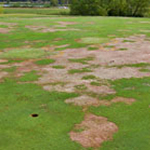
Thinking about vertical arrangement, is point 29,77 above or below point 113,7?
below

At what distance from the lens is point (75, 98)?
6367 mm

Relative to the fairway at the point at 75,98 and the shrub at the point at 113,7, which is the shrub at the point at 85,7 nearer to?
the shrub at the point at 113,7

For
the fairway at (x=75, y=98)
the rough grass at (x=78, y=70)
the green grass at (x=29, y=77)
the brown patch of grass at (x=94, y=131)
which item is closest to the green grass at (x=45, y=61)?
the fairway at (x=75, y=98)

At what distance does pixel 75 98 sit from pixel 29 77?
7.79 feet

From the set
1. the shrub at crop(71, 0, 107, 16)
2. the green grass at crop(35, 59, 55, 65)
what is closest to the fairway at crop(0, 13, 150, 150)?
the green grass at crop(35, 59, 55, 65)

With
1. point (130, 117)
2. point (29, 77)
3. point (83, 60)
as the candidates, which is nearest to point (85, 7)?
point (83, 60)

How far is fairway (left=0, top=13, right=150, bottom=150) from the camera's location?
14.9 ft

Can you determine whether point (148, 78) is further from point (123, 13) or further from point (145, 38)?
point (123, 13)

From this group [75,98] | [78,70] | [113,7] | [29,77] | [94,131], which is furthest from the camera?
[113,7]

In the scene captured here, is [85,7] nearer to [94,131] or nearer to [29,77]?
[29,77]

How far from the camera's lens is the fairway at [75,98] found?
4531 millimetres

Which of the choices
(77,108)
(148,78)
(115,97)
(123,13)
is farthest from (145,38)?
(123,13)

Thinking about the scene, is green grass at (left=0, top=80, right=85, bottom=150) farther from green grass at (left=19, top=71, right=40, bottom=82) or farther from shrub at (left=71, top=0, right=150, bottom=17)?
shrub at (left=71, top=0, right=150, bottom=17)

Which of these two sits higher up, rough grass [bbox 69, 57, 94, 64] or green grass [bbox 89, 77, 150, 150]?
rough grass [bbox 69, 57, 94, 64]
